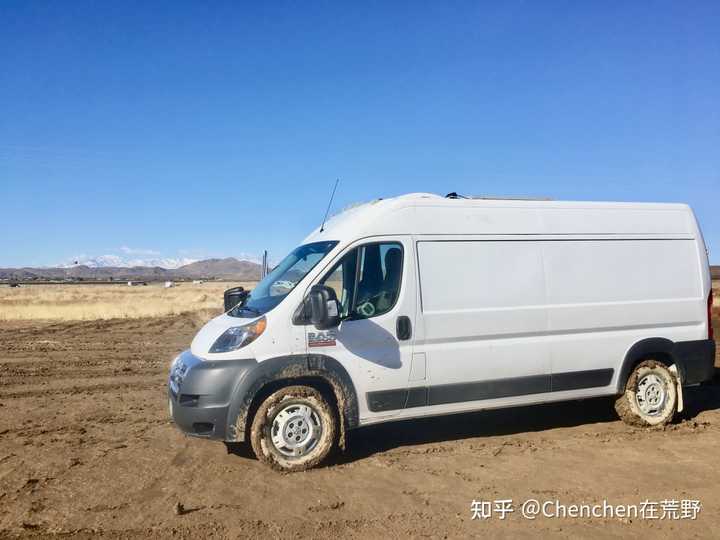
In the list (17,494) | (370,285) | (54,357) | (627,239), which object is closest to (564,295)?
(627,239)

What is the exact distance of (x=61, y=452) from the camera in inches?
241

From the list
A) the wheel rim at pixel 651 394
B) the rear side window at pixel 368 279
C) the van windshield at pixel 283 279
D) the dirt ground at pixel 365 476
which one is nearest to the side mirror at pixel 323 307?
the rear side window at pixel 368 279

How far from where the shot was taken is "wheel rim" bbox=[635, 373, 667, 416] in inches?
270

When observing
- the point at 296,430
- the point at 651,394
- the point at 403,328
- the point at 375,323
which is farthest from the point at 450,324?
the point at 651,394

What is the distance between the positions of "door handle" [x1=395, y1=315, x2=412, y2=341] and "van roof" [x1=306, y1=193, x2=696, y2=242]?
880 mm

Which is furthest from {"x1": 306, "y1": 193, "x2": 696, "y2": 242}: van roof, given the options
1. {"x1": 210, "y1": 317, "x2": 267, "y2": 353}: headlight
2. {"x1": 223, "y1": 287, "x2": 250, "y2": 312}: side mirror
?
{"x1": 210, "y1": 317, "x2": 267, "y2": 353}: headlight

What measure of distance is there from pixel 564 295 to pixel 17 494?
548 cm

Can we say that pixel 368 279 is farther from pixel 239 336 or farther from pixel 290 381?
pixel 239 336

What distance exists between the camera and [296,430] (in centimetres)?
546

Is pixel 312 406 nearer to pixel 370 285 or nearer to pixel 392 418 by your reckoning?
pixel 392 418

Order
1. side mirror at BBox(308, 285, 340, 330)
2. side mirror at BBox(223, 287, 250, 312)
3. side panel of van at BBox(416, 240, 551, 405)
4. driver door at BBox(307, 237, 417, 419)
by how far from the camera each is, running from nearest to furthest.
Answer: side mirror at BBox(308, 285, 340, 330), driver door at BBox(307, 237, 417, 419), side panel of van at BBox(416, 240, 551, 405), side mirror at BBox(223, 287, 250, 312)

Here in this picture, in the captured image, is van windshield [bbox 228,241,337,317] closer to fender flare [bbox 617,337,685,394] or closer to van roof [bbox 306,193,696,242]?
van roof [bbox 306,193,696,242]

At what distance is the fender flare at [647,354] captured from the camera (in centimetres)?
670

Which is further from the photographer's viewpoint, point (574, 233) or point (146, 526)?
point (574, 233)
